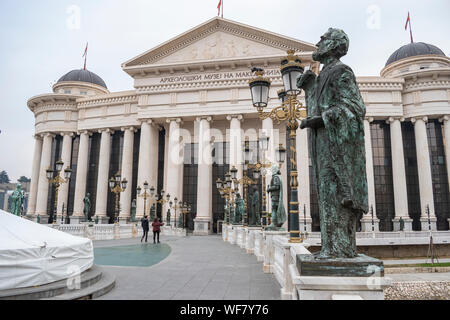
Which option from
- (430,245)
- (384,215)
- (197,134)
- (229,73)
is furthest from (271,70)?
(430,245)

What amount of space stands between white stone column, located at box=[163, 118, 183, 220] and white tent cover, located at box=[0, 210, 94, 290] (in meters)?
31.3

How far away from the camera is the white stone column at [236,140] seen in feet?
122

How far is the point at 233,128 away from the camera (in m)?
38.5

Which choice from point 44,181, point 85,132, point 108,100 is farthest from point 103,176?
point 108,100

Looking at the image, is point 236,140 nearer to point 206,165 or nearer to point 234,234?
point 206,165

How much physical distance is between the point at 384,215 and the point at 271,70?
23.8m

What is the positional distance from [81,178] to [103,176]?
410 centimetres

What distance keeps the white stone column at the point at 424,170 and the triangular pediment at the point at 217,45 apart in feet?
59.0

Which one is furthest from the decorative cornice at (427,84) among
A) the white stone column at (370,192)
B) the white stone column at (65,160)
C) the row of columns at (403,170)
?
the white stone column at (65,160)

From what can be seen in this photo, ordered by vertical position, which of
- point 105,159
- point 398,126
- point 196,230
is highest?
point 398,126

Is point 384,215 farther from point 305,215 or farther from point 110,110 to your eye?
point 110,110

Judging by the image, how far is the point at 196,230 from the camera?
36.5 metres

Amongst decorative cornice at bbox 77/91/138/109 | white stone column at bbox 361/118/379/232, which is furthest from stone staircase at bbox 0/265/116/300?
decorative cornice at bbox 77/91/138/109
